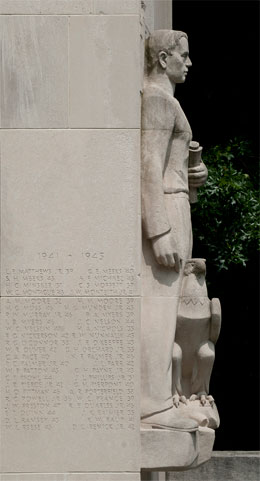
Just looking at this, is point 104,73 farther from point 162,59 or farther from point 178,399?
point 178,399

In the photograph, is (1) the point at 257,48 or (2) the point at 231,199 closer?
(2) the point at 231,199

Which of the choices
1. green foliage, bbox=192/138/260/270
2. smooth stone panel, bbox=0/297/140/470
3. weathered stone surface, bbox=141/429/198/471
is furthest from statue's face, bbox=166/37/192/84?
green foliage, bbox=192/138/260/270

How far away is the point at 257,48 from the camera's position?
2550cm

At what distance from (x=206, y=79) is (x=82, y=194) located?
9.96 m

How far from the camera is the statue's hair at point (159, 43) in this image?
54.8 feet

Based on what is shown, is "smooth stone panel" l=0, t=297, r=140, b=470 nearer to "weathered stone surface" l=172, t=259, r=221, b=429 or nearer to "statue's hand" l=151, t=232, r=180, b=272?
"statue's hand" l=151, t=232, r=180, b=272

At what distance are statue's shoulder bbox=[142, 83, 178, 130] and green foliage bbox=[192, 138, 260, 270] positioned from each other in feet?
22.0

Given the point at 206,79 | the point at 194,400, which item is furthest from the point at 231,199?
the point at 194,400

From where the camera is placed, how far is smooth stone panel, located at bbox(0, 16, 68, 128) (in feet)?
51.9

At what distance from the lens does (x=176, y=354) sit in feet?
54.1

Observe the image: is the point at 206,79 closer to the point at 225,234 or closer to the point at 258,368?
the point at 225,234

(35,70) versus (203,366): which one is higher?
(35,70)

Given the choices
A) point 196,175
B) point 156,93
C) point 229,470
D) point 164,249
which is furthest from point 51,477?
point 229,470

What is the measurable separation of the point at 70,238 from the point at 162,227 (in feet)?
3.15
